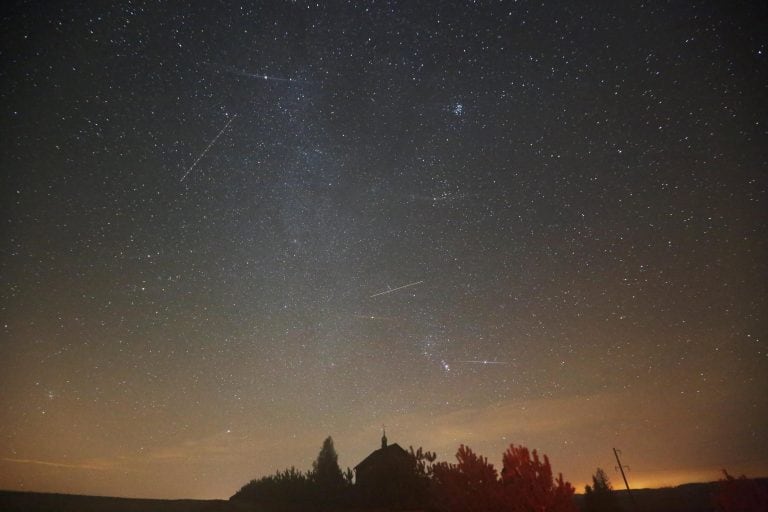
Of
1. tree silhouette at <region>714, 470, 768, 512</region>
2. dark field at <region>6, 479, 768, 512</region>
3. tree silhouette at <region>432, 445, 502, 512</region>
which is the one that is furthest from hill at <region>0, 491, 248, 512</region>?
tree silhouette at <region>714, 470, 768, 512</region>

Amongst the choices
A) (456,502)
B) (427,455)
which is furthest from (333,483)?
(456,502)

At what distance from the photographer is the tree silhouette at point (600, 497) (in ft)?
117

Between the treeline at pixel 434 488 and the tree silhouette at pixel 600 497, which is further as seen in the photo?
the tree silhouette at pixel 600 497

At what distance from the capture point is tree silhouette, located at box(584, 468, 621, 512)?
117 feet

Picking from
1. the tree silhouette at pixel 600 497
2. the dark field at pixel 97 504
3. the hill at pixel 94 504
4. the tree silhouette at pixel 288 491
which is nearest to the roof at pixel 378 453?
the tree silhouette at pixel 288 491

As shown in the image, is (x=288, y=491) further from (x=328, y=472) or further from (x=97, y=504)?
(x=97, y=504)

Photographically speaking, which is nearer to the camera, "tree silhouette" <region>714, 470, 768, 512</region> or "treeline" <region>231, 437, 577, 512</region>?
"treeline" <region>231, 437, 577, 512</region>

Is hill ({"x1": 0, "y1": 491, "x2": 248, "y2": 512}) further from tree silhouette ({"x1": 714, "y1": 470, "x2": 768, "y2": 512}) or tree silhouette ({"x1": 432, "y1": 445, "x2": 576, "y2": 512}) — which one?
tree silhouette ({"x1": 714, "y1": 470, "x2": 768, "y2": 512})

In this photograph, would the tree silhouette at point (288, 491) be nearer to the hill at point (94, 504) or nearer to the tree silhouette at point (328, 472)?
the tree silhouette at point (328, 472)

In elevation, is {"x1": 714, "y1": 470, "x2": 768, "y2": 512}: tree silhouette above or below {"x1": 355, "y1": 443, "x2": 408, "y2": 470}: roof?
below

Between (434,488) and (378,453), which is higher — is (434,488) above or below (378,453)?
below

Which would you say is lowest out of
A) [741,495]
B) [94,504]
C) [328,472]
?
[94,504]

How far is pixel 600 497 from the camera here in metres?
36.7

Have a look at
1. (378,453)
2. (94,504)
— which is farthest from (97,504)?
(378,453)
